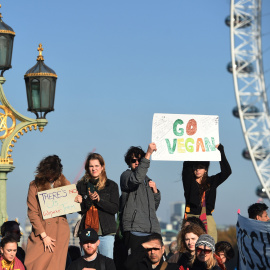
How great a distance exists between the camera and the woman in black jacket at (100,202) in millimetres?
9562

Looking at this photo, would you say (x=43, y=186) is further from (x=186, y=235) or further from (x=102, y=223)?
(x=186, y=235)

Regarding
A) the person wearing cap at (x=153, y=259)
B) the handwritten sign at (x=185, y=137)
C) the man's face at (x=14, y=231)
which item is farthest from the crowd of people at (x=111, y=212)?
the person wearing cap at (x=153, y=259)

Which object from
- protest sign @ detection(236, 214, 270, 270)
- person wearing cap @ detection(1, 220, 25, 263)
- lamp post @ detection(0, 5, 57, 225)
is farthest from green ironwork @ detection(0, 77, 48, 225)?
protest sign @ detection(236, 214, 270, 270)

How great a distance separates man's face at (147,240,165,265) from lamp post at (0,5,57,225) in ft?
15.1

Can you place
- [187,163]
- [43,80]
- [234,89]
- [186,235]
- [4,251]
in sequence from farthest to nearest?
[234,89] → [43,80] → [187,163] → [4,251] → [186,235]

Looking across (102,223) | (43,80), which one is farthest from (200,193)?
(43,80)

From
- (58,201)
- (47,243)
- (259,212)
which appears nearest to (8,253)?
(47,243)

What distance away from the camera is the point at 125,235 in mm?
9641

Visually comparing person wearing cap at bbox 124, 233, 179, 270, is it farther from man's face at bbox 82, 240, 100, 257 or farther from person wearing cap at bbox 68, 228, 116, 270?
man's face at bbox 82, 240, 100, 257

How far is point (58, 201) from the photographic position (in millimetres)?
9609

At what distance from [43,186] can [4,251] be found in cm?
77

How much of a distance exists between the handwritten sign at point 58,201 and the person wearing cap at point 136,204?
0.48 meters

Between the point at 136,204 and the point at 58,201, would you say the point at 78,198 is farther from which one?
the point at 136,204

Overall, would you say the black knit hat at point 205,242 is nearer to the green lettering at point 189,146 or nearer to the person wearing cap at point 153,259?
the person wearing cap at point 153,259
